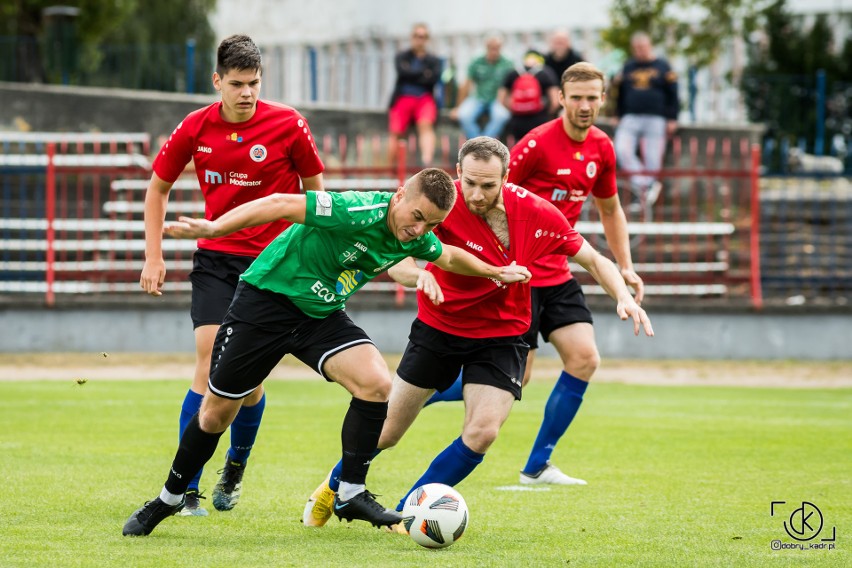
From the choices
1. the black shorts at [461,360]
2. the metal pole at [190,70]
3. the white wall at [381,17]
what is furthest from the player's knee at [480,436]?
the white wall at [381,17]

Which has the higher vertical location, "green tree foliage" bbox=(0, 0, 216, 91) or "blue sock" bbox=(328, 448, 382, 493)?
"green tree foliage" bbox=(0, 0, 216, 91)

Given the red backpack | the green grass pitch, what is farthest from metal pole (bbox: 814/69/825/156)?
the green grass pitch

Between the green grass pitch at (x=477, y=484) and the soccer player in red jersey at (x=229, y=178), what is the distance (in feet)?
1.45

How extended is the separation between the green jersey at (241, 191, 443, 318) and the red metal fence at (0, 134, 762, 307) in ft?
36.4

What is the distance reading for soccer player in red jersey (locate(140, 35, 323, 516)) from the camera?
23.3 feet

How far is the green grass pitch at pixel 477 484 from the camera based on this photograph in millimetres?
5902

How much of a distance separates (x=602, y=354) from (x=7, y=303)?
25.9ft

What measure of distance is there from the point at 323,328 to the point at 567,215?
2701 mm

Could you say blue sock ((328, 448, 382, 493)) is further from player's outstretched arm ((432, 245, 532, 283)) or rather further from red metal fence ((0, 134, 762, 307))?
red metal fence ((0, 134, 762, 307))

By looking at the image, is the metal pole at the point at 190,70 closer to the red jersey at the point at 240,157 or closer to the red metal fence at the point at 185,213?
the red metal fence at the point at 185,213

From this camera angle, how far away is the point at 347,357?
6.29 metres

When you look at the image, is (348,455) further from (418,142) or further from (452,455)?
(418,142)

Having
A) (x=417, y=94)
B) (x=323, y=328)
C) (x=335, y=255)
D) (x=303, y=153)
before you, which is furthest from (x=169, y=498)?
(x=417, y=94)

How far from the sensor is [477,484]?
8.14 m
